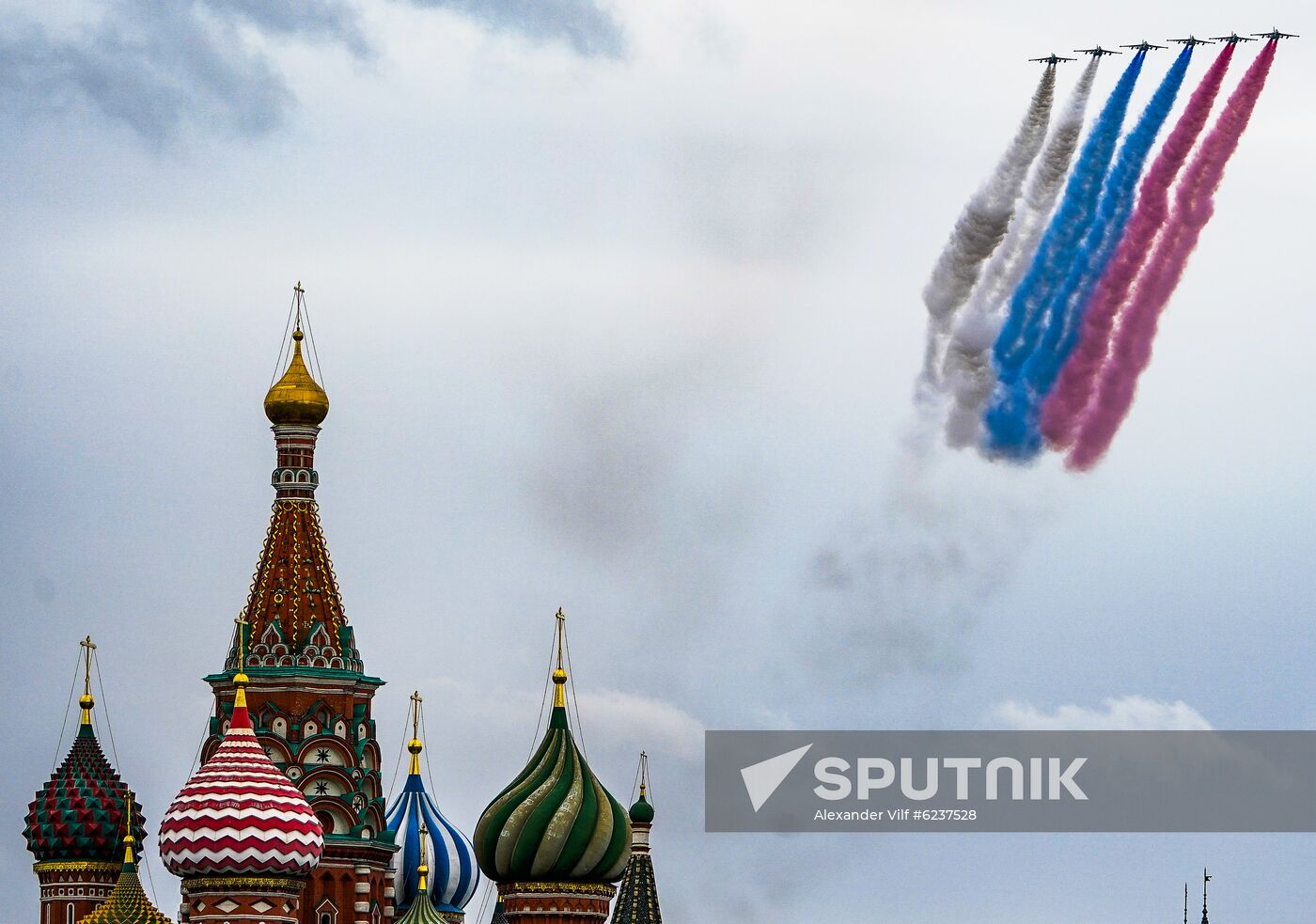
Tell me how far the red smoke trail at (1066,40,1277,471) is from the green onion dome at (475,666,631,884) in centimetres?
1384

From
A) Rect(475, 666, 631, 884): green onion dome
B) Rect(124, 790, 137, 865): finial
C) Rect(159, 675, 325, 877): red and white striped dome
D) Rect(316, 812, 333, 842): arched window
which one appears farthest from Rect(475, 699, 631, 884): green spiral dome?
Rect(124, 790, 137, 865): finial

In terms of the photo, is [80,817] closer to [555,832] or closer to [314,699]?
[314,699]

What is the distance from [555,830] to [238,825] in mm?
8210

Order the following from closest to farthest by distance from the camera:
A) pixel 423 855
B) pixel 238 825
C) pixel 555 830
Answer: pixel 238 825 → pixel 555 830 → pixel 423 855

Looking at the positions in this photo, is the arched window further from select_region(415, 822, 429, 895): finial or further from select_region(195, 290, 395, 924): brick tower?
select_region(415, 822, 429, 895): finial

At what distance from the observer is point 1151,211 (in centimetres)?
10788

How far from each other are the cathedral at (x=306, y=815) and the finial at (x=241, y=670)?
0.10 m

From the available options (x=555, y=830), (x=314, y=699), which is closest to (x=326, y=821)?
(x=314, y=699)

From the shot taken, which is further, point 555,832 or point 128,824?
point 128,824

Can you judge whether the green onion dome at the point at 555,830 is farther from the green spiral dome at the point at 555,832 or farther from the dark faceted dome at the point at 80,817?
the dark faceted dome at the point at 80,817

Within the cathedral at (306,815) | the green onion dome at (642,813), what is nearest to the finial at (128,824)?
the cathedral at (306,815)

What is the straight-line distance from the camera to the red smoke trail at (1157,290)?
107 meters

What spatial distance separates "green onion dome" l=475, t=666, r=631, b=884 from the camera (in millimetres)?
106375

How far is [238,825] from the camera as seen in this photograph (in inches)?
4023
